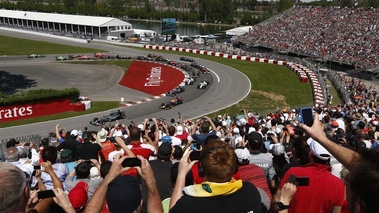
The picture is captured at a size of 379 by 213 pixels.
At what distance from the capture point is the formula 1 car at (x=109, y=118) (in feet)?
91.8

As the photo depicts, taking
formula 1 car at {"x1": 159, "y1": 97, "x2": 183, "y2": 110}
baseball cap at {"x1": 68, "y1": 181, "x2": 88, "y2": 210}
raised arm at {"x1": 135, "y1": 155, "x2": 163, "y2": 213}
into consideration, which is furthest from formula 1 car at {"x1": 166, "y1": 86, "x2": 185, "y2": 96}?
raised arm at {"x1": 135, "y1": 155, "x2": 163, "y2": 213}

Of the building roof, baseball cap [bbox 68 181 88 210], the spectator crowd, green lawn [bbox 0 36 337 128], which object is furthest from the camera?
the building roof

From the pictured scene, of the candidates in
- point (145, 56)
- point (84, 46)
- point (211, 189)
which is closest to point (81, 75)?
point (145, 56)

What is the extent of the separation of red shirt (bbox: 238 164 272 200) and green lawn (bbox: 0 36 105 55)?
63870mm

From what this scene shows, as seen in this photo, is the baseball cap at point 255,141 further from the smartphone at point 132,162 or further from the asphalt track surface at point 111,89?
the asphalt track surface at point 111,89

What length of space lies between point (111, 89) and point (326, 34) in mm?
42383

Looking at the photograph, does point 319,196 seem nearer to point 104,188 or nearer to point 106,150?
point 104,188

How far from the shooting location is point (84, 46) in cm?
7244

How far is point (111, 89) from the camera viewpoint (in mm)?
40312

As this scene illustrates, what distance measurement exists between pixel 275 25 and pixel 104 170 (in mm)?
77254

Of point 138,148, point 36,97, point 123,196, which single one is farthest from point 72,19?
point 123,196

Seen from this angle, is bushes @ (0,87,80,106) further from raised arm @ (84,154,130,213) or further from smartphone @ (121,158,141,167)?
smartphone @ (121,158,141,167)

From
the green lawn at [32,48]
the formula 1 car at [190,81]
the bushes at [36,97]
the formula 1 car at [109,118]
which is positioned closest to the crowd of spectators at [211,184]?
the formula 1 car at [109,118]

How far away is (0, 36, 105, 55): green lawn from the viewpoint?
6488 centimetres
